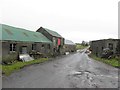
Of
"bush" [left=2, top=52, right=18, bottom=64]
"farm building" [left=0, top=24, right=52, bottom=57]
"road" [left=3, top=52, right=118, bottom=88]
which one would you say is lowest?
"road" [left=3, top=52, right=118, bottom=88]

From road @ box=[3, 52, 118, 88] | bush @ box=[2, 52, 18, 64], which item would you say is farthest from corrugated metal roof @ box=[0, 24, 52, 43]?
road @ box=[3, 52, 118, 88]

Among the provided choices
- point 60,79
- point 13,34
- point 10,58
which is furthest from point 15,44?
point 60,79

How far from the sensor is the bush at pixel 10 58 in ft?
79.9

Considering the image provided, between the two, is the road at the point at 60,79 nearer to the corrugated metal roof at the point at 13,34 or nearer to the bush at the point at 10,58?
the bush at the point at 10,58

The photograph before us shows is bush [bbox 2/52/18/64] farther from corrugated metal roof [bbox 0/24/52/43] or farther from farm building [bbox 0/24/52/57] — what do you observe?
corrugated metal roof [bbox 0/24/52/43]

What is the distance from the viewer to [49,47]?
46.3 meters

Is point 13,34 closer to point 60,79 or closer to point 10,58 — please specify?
point 10,58

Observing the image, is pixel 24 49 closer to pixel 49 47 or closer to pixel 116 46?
pixel 49 47

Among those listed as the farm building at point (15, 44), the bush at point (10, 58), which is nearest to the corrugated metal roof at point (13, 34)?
the farm building at point (15, 44)

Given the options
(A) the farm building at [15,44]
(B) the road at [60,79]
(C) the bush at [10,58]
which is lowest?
(B) the road at [60,79]

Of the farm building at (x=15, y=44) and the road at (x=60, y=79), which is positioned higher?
the farm building at (x=15, y=44)

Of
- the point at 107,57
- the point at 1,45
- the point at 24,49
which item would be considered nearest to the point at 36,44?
the point at 24,49

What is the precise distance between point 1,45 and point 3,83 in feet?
40.8

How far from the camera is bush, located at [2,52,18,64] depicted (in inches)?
958
